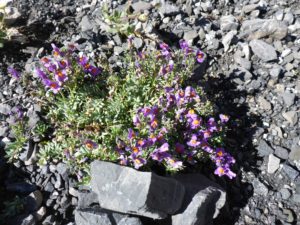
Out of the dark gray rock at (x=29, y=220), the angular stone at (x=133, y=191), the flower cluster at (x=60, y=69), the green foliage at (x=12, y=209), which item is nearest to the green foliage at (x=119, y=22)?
the flower cluster at (x=60, y=69)

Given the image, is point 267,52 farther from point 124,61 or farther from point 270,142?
point 124,61

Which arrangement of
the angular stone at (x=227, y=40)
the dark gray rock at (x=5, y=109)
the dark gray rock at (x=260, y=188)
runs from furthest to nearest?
the angular stone at (x=227, y=40)
the dark gray rock at (x=5, y=109)
the dark gray rock at (x=260, y=188)

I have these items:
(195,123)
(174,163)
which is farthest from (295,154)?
(174,163)

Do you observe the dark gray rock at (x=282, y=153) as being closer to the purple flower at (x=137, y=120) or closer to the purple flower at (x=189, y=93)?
the purple flower at (x=189, y=93)

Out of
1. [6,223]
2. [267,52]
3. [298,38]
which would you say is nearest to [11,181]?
[6,223]

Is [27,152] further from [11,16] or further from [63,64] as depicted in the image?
[11,16]

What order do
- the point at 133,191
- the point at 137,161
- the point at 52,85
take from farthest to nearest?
the point at 52,85 < the point at 137,161 < the point at 133,191
